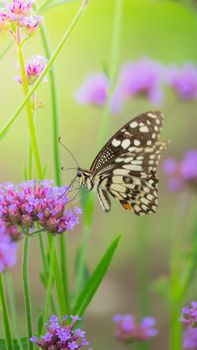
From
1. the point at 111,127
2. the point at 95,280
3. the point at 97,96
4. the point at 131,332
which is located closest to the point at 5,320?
the point at 95,280

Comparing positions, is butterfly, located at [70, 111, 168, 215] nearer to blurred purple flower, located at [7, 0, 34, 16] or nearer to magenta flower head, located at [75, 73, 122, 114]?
blurred purple flower, located at [7, 0, 34, 16]

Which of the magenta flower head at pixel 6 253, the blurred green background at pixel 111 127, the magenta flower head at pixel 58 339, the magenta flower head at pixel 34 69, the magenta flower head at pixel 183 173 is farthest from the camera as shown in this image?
the blurred green background at pixel 111 127

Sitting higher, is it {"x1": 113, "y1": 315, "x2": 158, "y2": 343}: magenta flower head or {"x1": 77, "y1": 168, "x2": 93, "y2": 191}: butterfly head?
{"x1": 77, "y1": 168, "x2": 93, "y2": 191}: butterfly head

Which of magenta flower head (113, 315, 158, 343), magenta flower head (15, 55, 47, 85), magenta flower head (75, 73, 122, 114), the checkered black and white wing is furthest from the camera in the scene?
magenta flower head (75, 73, 122, 114)

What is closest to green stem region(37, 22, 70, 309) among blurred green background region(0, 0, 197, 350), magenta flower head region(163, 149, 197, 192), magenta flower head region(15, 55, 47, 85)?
magenta flower head region(15, 55, 47, 85)

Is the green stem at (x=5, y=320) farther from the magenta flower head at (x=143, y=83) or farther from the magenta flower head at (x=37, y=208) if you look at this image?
the magenta flower head at (x=143, y=83)

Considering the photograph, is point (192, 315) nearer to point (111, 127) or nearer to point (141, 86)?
point (141, 86)

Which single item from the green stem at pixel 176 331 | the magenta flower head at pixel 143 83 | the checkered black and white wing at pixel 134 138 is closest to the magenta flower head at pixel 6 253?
the checkered black and white wing at pixel 134 138
